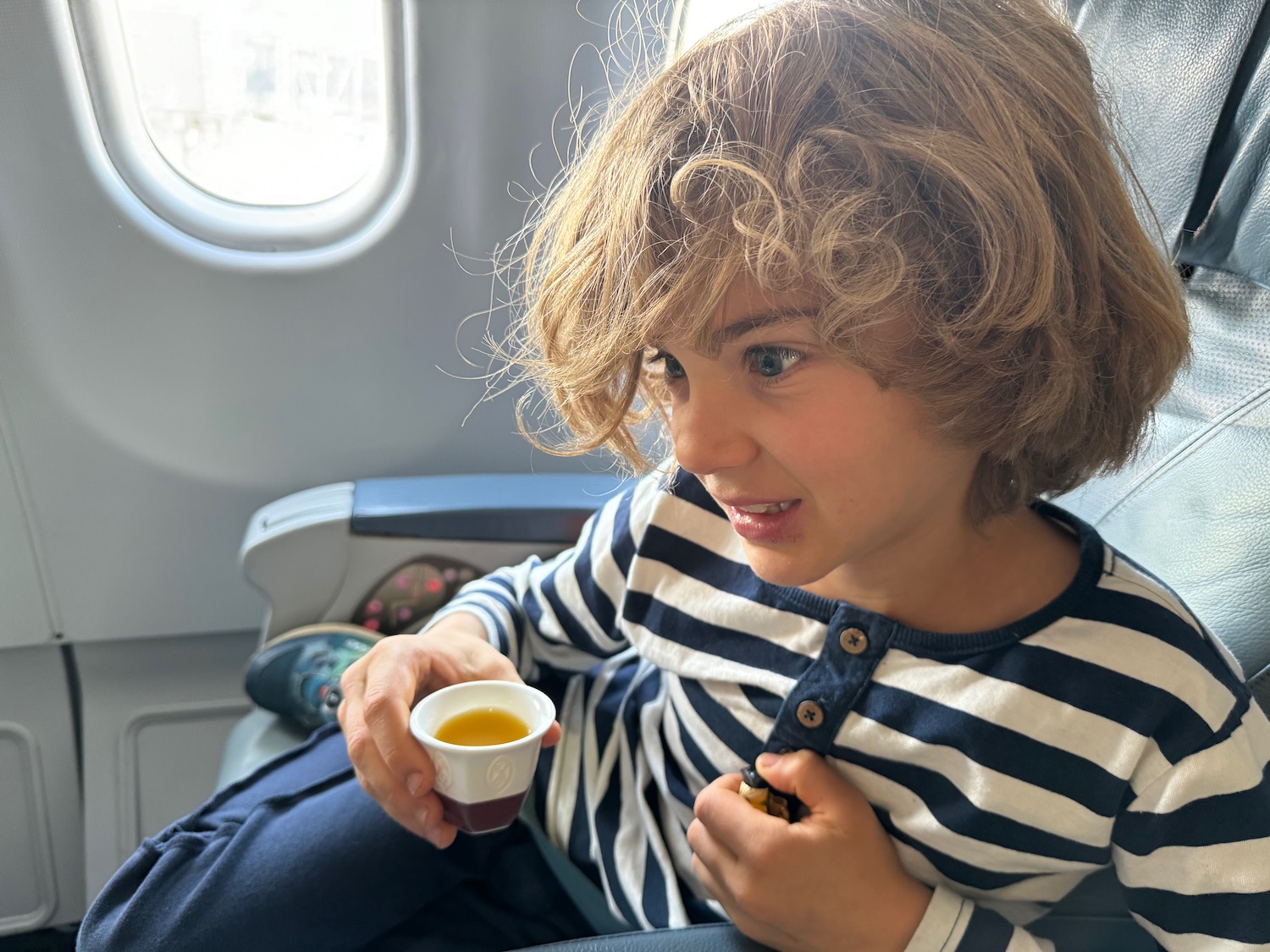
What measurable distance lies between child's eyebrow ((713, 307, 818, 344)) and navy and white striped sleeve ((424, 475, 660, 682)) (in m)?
0.36

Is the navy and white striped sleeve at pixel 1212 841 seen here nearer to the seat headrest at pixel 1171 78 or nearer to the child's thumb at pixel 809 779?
the child's thumb at pixel 809 779

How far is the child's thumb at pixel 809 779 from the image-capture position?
2.47 ft

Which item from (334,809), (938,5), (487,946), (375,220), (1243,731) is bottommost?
(487,946)

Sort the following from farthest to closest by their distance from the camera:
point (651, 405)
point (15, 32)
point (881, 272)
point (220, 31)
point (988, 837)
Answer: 1. point (220, 31)
2. point (15, 32)
3. point (651, 405)
4. point (988, 837)
5. point (881, 272)

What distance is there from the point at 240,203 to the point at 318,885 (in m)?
1.05

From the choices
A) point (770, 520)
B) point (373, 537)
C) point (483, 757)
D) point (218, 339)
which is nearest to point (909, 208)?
point (770, 520)

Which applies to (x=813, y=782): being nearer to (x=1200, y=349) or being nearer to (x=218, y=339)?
(x=1200, y=349)

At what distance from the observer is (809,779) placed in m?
0.76

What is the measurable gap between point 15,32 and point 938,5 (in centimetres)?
119

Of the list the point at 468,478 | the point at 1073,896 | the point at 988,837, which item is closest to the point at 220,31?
the point at 468,478

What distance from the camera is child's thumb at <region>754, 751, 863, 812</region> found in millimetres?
753

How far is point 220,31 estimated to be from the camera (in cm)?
132

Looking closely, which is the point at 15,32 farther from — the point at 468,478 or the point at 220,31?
the point at 468,478

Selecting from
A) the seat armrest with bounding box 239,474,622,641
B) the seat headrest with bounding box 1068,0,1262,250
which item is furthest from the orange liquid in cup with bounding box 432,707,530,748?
the seat headrest with bounding box 1068,0,1262,250
